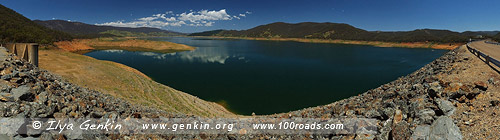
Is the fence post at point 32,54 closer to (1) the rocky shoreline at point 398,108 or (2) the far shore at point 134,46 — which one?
(1) the rocky shoreline at point 398,108

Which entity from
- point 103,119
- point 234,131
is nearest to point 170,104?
point 103,119

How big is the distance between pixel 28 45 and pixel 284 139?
23605mm

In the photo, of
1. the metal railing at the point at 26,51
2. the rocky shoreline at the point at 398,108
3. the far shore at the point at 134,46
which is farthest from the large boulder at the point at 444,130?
the far shore at the point at 134,46

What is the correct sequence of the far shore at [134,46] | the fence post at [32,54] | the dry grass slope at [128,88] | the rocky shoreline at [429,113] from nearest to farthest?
the rocky shoreline at [429,113]
the fence post at [32,54]
the dry grass slope at [128,88]
the far shore at [134,46]

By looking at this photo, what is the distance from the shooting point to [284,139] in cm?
1054

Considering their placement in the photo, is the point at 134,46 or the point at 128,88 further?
the point at 134,46

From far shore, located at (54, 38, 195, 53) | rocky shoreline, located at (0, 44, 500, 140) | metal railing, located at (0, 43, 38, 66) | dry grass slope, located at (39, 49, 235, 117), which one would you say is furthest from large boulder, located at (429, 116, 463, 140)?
far shore, located at (54, 38, 195, 53)

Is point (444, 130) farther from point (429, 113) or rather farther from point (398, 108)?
point (398, 108)

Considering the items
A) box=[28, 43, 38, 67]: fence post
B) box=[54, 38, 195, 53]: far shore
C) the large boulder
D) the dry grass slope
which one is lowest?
the dry grass slope

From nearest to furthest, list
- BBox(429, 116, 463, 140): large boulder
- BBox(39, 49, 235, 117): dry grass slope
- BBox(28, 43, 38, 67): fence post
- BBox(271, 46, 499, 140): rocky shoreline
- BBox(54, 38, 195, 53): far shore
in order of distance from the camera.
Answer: BBox(429, 116, 463, 140): large boulder
BBox(271, 46, 499, 140): rocky shoreline
BBox(28, 43, 38, 67): fence post
BBox(39, 49, 235, 117): dry grass slope
BBox(54, 38, 195, 53): far shore

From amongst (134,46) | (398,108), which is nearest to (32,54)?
(398,108)

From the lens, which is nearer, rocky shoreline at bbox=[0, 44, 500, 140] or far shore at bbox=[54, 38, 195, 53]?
rocky shoreline at bbox=[0, 44, 500, 140]

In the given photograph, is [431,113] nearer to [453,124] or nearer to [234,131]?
[453,124]

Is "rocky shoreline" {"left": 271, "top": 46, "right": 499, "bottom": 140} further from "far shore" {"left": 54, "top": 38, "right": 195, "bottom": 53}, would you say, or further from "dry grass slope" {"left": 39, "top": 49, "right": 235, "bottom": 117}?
"far shore" {"left": 54, "top": 38, "right": 195, "bottom": 53}
